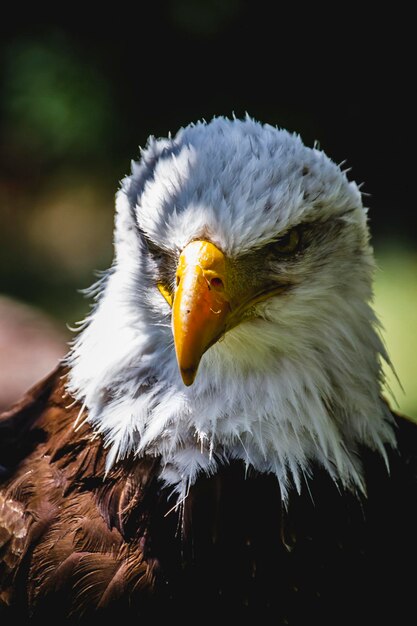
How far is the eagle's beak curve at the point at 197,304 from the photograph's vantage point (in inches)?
69.4

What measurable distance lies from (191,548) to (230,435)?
0.87 feet

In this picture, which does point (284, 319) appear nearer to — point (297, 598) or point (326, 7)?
point (297, 598)

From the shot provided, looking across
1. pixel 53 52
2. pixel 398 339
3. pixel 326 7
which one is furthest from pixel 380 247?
pixel 53 52

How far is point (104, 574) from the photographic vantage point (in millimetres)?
1914

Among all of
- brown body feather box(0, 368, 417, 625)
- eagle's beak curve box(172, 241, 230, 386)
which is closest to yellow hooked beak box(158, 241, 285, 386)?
eagle's beak curve box(172, 241, 230, 386)

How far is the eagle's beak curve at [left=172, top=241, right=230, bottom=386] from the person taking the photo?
1.76 metres

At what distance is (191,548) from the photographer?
76.9 inches

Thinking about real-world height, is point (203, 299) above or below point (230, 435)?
above

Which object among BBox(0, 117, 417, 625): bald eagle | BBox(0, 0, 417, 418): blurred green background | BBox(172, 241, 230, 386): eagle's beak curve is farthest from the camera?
BBox(0, 0, 417, 418): blurred green background

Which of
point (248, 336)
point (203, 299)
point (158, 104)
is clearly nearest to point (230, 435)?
point (248, 336)

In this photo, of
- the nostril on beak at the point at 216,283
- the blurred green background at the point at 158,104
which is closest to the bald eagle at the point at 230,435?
the nostril on beak at the point at 216,283

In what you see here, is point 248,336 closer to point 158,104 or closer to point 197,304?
point 197,304

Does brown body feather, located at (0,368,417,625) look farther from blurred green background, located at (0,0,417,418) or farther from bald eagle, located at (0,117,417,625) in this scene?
blurred green background, located at (0,0,417,418)

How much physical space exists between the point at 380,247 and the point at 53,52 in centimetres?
254
